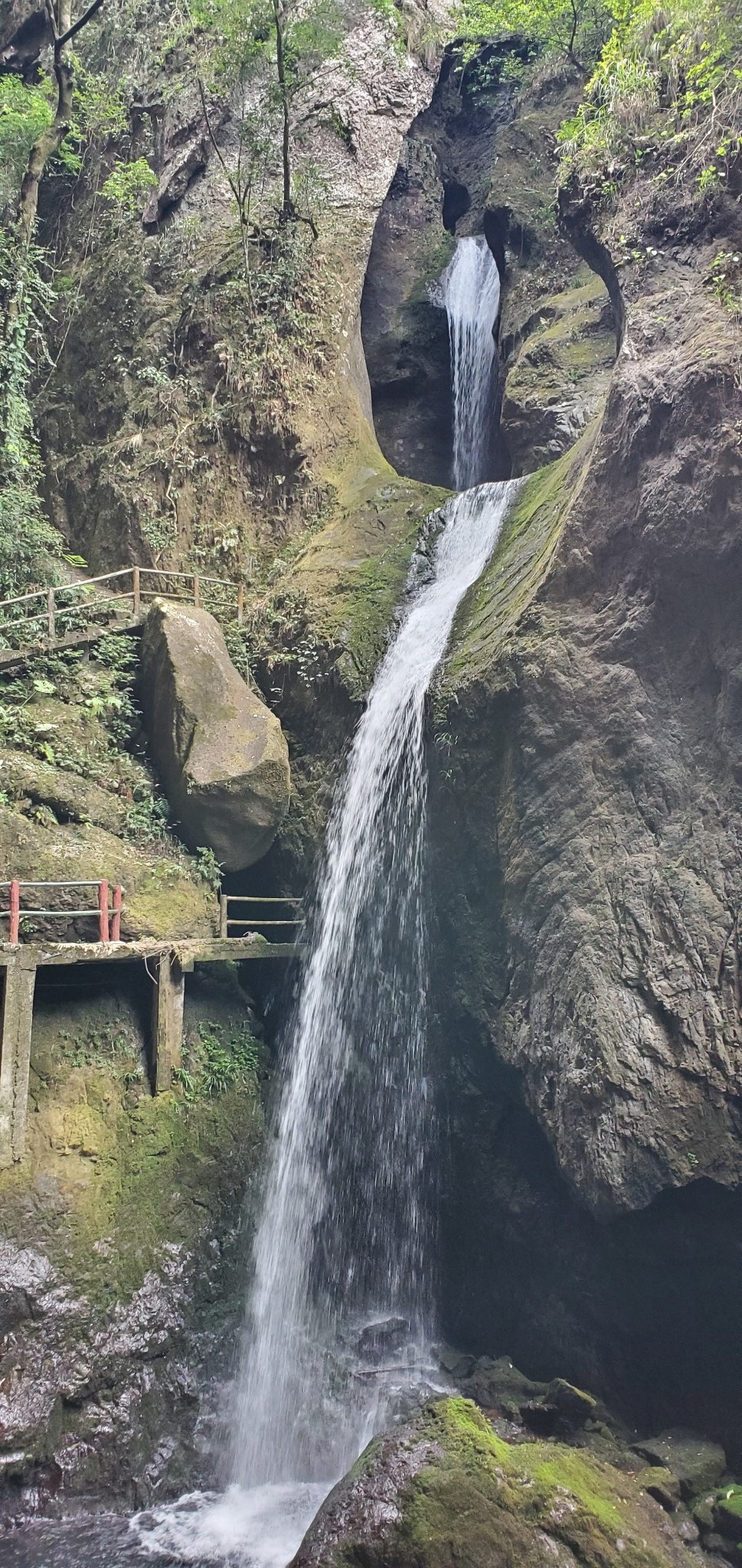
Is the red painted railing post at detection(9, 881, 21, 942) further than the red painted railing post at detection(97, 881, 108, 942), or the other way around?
the red painted railing post at detection(97, 881, 108, 942)

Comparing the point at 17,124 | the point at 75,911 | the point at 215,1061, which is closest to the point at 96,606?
the point at 75,911

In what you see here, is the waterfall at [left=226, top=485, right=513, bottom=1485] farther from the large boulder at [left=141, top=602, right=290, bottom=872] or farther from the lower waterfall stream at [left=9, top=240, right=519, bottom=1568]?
the large boulder at [left=141, top=602, right=290, bottom=872]

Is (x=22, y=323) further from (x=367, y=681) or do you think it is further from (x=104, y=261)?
(x=367, y=681)

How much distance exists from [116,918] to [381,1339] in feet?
15.7

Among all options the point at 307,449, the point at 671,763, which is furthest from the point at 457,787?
the point at 307,449

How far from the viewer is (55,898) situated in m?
10.2

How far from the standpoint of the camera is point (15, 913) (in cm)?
913

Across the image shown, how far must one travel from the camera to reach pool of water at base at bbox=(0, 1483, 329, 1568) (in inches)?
282

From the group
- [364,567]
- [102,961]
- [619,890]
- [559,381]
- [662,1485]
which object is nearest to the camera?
[662,1485]

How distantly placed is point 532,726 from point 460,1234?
5.20 m

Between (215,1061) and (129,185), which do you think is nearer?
(215,1061)

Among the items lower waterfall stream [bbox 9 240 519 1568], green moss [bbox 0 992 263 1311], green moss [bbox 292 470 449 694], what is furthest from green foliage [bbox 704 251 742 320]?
green moss [bbox 0 992 263 1311]

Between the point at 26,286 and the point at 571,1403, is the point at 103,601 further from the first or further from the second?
the point at 571,1403

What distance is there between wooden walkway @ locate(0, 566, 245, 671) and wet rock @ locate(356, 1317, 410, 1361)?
27.7 feet
